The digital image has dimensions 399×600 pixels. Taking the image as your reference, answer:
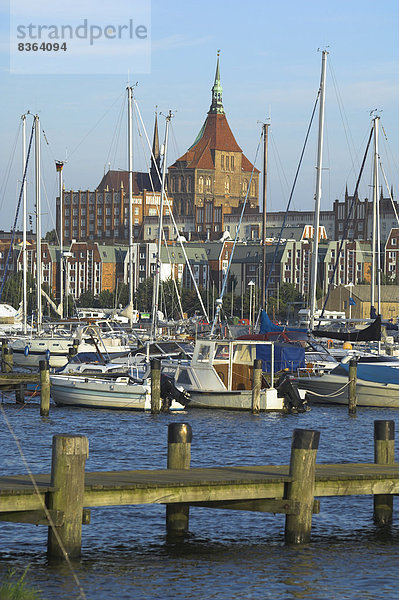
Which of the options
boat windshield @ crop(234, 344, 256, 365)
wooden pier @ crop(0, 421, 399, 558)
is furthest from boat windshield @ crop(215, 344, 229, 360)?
wooden pier @ crop(0, 421, 399, 558)

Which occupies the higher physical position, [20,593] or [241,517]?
[20,593]

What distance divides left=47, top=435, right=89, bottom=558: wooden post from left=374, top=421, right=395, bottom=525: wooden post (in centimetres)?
738

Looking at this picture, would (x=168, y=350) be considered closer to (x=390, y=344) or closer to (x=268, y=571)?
(x=390, y=344)

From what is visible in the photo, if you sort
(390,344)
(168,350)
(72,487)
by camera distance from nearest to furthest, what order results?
(72,487) < (168,350) < (390,344)

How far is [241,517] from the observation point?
2398 centimetres

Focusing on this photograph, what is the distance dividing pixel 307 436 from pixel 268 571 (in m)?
2.39

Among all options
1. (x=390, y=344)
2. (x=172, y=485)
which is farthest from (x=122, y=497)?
(x=390, y=344)

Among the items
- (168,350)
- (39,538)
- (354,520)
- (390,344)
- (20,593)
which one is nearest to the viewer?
(20,593)

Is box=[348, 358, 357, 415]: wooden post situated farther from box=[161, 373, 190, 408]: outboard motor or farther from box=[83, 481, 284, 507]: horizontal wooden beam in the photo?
box=[83, 481, 284, 507]: horizontal wooden beam

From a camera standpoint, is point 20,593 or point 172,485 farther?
point 172,485

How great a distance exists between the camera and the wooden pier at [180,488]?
18125 mm

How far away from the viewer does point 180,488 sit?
19.5m

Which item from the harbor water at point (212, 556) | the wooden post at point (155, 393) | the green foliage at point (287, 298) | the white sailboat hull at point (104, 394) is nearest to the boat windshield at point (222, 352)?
the white sailboat hull at point (104, 394)

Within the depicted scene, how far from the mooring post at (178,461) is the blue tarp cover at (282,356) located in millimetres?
24322
